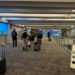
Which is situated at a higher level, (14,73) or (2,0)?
(2,0)

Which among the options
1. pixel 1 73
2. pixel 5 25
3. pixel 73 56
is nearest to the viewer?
pixel 1 73

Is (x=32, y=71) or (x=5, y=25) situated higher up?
(x=5, y=25)

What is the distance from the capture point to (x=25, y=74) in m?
3.90

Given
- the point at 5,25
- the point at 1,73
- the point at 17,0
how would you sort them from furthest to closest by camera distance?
the point at 5,25 → the point at 17,0 → the point at 1,73

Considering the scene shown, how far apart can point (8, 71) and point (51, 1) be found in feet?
10.3

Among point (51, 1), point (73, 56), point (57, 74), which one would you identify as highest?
point (51, 1)

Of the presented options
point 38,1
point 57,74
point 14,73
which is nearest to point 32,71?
point 14,73

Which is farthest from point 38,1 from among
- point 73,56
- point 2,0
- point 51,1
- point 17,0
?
point 73,56

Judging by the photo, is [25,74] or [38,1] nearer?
[25,74]

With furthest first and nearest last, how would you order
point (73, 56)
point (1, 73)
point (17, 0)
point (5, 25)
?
point (5, 25) → point (73, 56) → point (17, 0) → point (1, 73)

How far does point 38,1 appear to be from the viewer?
4.16 meters

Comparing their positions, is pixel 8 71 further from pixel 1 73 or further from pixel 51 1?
pixel 51 1

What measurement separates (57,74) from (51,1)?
273cm

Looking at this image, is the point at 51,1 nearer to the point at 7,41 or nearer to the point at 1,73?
the point at 1,73
